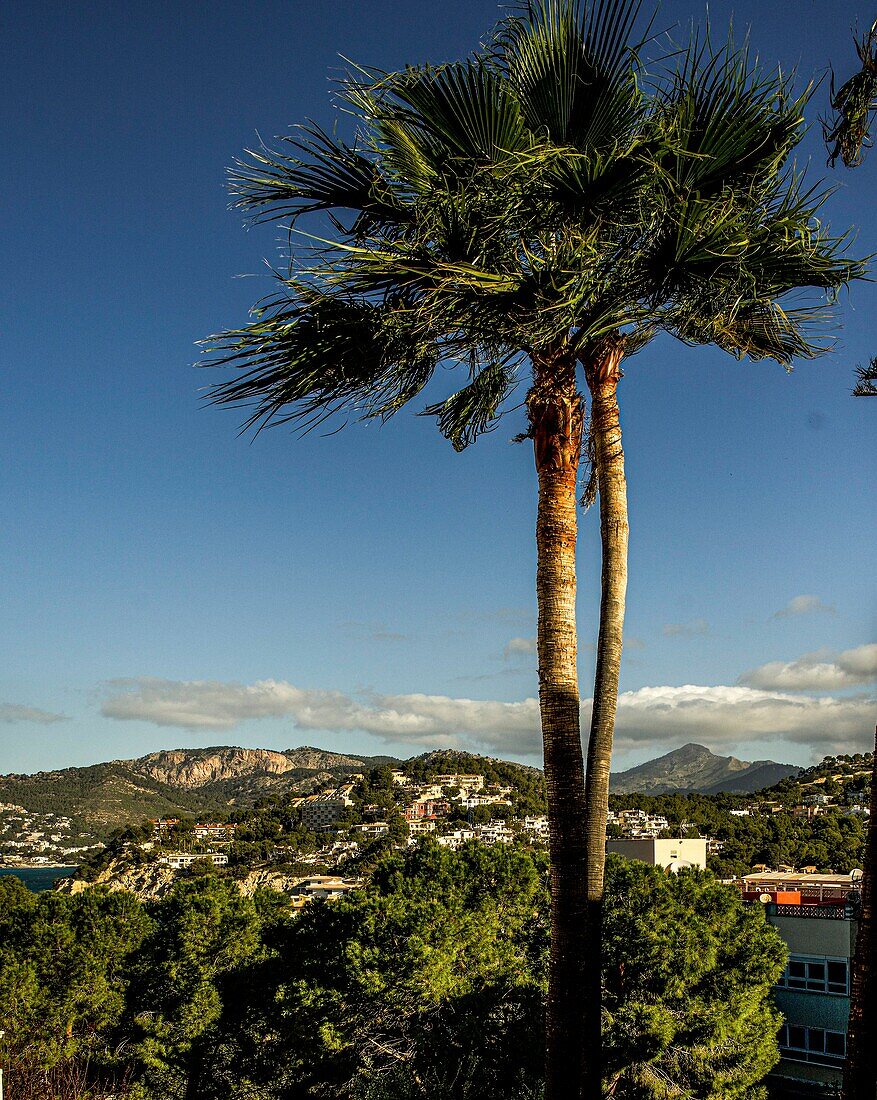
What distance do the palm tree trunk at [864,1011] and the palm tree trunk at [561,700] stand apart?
1.32m

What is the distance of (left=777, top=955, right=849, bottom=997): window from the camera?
2612cm

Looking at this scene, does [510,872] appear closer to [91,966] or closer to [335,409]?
[91,966]

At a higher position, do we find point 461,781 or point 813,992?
point 461,781

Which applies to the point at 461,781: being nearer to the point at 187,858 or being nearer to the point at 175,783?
the point at 187,858

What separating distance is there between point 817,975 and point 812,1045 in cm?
182

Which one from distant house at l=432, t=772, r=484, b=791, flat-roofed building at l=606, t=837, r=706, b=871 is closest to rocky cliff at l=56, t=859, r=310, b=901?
distant house at l=432, t=772, r=484, b=791

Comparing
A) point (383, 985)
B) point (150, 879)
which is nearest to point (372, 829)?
point (150, 879)

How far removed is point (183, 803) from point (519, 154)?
15401cm

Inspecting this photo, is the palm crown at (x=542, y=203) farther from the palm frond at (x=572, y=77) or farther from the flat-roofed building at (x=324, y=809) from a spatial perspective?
the flat-roofed building at (x=324, y=809)

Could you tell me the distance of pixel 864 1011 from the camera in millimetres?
4227

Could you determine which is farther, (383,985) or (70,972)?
(70,972)

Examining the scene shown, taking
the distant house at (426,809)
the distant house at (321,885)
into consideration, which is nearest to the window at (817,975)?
the distant house at (321,885)

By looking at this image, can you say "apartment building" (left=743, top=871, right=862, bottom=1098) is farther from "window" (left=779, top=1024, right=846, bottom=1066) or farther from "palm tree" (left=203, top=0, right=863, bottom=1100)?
"palm tree" (left=203, top=0, right=863, bottom=1100)

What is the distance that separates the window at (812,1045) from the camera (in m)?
26.0
